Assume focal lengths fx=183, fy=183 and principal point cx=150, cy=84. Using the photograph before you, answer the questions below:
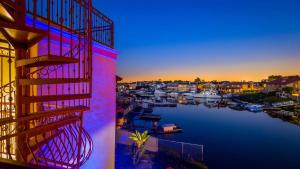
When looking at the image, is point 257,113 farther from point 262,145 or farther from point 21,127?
point 21,127

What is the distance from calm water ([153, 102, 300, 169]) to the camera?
1498 centimetres

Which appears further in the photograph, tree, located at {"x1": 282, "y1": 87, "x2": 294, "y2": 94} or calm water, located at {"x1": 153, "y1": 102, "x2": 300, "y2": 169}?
tree, located at {"x1": 282, "y1": 87, "x2": 294, "y2": 94}

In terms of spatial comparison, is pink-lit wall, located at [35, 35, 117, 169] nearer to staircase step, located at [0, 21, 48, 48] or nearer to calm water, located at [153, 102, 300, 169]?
staircase step, located at [0, 21, 48, 48]

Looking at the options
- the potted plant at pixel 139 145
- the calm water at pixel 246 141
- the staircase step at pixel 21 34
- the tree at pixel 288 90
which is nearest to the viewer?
the staircase step at pixel 21 34

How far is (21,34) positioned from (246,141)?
77.4ft

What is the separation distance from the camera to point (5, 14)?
1.38 metres

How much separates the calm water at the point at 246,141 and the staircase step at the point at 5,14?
14772 millimetres

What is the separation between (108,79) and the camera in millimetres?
4312

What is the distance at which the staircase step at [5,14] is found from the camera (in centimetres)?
130

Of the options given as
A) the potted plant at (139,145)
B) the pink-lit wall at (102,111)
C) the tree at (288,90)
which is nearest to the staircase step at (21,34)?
the pink-lit wall at (102,111)

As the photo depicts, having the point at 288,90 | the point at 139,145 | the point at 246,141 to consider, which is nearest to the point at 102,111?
the point at 139,145

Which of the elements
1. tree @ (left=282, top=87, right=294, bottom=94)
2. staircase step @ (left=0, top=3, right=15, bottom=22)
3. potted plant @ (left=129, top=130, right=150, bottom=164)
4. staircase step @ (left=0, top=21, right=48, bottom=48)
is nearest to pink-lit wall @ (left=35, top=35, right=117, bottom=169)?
staircase step @ (left=0, top=21, right=48, bottom=48)

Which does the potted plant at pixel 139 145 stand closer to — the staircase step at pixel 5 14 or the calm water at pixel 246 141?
the calm water at pixel 246 141

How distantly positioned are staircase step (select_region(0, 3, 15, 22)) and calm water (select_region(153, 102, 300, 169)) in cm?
1477
